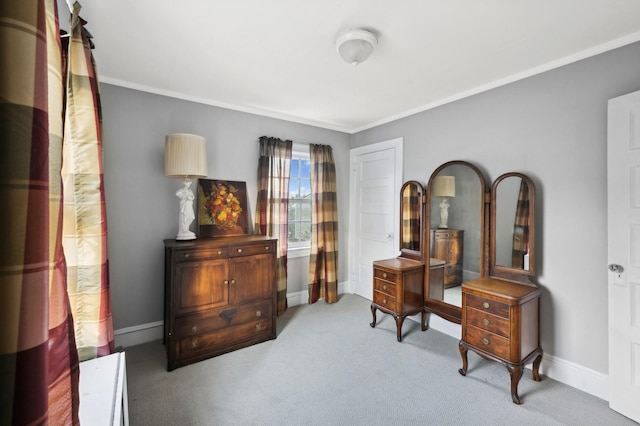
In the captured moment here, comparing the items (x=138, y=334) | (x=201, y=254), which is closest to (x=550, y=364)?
(x=201, y=254)

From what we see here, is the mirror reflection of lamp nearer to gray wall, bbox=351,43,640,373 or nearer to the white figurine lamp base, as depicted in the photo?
gray wall, bbox=351,43,640,373

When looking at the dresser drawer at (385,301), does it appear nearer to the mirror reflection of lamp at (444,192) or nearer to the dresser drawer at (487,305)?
the dresser drawer at (487,305)

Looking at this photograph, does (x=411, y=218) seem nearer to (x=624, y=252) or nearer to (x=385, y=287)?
(x=385, y=287)

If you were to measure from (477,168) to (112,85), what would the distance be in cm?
343

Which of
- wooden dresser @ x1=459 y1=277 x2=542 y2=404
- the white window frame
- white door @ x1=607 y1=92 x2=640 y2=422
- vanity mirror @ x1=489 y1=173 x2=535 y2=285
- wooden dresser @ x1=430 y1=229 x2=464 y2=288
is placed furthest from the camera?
the white window frame

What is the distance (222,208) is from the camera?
3.16 m

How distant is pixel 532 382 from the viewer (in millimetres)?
2248

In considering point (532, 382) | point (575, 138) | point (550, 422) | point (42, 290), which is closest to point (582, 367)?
point (532, 382)

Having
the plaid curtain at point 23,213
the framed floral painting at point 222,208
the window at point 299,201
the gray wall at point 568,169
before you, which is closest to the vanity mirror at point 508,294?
the gray wall at point 568,169

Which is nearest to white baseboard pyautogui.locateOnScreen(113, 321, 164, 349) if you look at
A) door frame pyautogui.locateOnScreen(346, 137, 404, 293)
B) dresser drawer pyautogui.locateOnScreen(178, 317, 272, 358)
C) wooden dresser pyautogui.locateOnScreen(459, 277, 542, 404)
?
dresser drawer pyautogui.locateOnScreen(178, 317, 272, 358)

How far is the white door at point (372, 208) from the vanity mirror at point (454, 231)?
580 millimetres

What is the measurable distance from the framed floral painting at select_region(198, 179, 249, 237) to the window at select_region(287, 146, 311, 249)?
71cm

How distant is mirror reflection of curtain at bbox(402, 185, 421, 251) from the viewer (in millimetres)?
3262

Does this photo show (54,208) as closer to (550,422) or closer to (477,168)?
(550,422)
